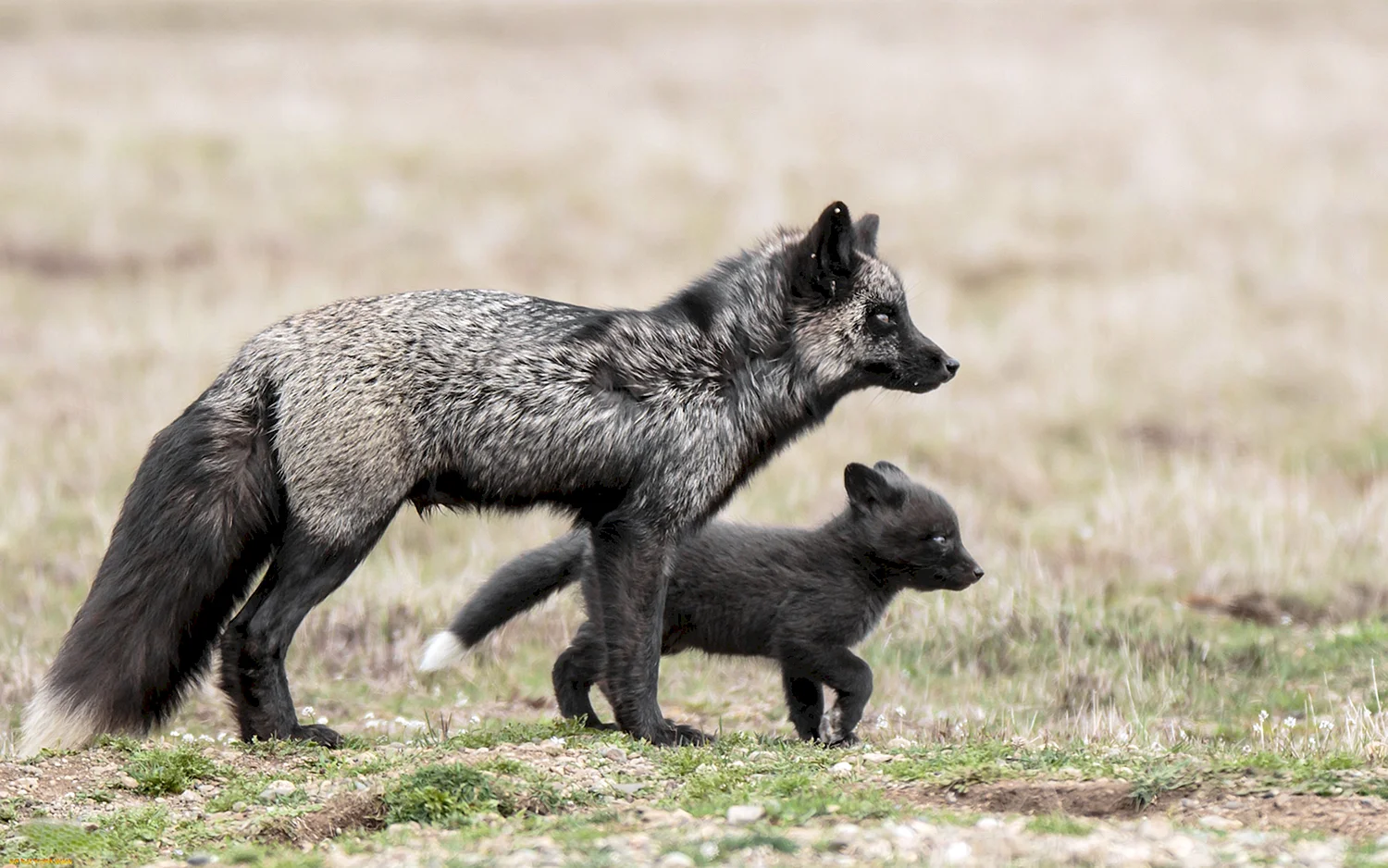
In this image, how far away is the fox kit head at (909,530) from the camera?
793 centimetres

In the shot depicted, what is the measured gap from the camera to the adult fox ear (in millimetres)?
7312

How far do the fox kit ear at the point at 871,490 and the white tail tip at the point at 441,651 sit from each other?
6.87ft

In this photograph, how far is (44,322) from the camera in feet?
57.6

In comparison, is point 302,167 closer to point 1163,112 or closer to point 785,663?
point 1163,112

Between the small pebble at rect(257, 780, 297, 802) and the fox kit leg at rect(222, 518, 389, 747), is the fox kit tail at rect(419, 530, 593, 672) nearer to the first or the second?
the fox kit leg at rect(222, 518, 389, 747)

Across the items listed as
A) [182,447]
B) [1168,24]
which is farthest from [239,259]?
[1168,24]

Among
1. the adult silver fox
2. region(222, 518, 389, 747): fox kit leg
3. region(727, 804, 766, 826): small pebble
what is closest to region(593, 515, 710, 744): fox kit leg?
the adult silver fox

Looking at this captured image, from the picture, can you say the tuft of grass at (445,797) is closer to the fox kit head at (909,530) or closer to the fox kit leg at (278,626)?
the fox kit leg at (278,626)

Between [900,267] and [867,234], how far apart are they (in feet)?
44.0

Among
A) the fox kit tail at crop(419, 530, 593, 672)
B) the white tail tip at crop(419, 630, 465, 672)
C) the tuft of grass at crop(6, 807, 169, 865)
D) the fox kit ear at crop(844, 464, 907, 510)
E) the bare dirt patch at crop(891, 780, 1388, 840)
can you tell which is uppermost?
the fox kit ear at crop(844, 464, 907, 510)

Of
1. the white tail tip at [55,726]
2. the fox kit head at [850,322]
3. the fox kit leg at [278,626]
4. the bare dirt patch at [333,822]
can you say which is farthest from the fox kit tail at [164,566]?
the fox kit head at [850,322]

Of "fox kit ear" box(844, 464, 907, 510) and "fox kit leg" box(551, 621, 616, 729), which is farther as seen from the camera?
"fox kit ear" box(844, 464, 907, 510)

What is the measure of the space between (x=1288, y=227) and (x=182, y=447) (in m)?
18.8

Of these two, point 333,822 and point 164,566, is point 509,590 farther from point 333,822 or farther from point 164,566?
point 333,822
